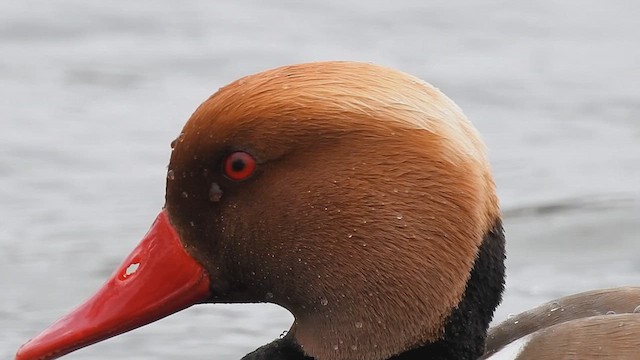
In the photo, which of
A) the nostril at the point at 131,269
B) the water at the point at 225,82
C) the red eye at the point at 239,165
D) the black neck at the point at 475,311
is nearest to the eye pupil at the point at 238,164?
the red eye at the point at 239,165

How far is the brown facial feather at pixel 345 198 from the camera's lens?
3953 millimetres

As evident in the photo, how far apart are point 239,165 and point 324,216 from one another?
0.78 ft

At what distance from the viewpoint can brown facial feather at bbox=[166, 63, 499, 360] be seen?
3953 mm

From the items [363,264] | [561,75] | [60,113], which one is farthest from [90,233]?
[363,264]

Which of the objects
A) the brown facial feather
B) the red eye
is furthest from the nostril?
the red eye

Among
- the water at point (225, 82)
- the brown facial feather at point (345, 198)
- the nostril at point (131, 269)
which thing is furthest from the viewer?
the water at point (225, 82)

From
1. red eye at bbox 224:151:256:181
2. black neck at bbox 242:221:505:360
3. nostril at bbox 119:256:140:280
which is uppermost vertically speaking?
red eye at bbox 224:151:256:181

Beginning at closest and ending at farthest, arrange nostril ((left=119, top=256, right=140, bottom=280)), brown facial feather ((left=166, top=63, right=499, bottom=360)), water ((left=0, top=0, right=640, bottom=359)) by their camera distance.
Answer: brown facial feather ((left=166, top=63, right=499, bottom=360)) < nostril ((left=119, top=256, right=140, bottom=280)) < water ((left=0, top=0, right=640, bottom=359))

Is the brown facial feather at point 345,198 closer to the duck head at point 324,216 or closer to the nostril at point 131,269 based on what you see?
the duck head at point 324,216

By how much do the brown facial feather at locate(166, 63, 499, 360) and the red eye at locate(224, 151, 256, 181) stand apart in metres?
0.02

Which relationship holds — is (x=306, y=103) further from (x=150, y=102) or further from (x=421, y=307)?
(x=150, y=102)

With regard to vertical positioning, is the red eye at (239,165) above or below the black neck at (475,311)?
above

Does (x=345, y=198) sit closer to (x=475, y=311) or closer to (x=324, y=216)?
(x=324, y=216)

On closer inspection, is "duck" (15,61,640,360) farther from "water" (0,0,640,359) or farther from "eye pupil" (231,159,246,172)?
"water" (0,0,640,359)
